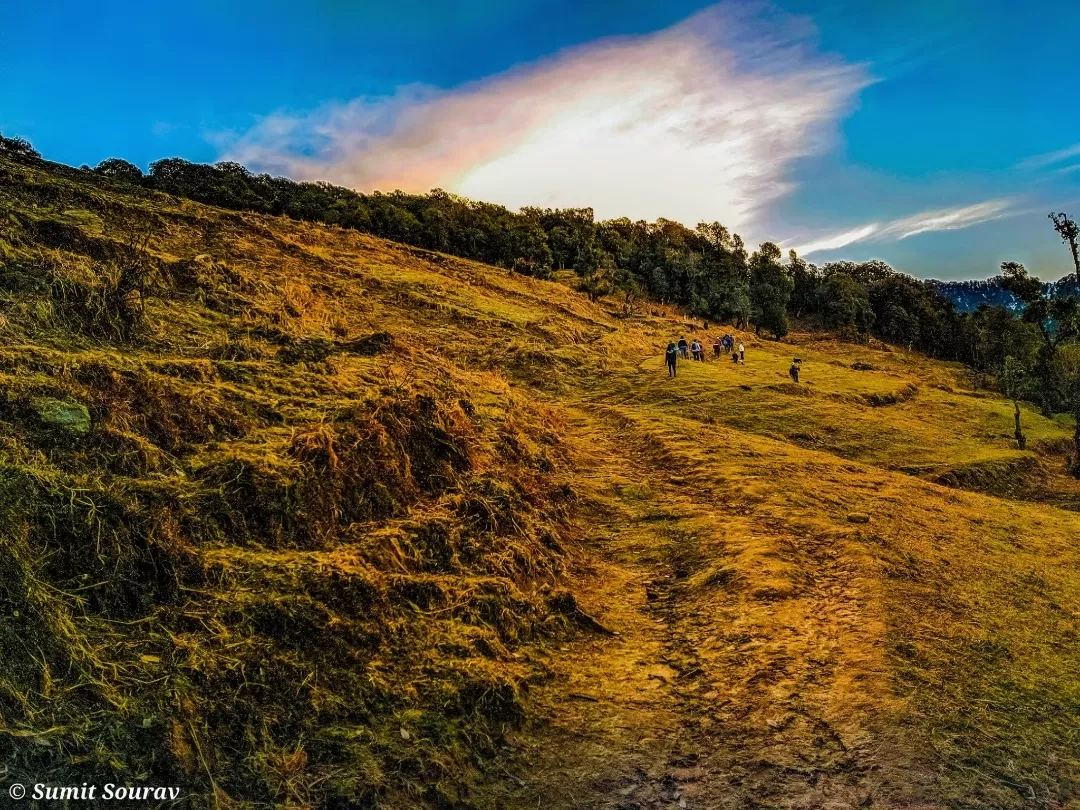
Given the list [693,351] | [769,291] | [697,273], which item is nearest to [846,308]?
[769,291]

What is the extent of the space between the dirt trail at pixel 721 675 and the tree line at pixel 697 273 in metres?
21.3

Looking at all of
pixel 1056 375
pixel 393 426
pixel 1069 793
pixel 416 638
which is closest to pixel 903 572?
pixel 1069 793

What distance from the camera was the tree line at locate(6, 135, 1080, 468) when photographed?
42250mm

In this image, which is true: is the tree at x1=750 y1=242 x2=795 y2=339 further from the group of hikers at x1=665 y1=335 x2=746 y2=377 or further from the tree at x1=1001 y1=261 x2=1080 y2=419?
the tree at x1=1001 y1=261 x2=1080 y2=419

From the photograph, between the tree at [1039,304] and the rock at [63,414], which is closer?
the rock at [63,414]

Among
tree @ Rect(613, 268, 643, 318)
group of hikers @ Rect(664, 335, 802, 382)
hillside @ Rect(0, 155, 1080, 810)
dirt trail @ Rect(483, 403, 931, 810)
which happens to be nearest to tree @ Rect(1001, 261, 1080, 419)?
group of hikers @ Rect(664, 335, 802, 382)

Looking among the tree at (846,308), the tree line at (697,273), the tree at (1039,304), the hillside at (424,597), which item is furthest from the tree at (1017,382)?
the tree at (846,308)

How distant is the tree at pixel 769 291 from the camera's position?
7553cm

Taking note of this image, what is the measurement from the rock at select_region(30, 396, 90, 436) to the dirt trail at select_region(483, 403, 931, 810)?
6.98 meters

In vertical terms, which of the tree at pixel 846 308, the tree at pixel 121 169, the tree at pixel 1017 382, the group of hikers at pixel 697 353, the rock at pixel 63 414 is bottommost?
the tree at pixel 1017 382

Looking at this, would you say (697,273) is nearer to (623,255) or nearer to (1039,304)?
(623,255)

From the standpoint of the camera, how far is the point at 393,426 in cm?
1103

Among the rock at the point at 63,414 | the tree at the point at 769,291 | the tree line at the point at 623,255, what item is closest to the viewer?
the rock at the point at 63,414

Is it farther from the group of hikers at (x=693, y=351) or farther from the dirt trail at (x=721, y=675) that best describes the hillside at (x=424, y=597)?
the group of hikers at (x=693, y=351)
